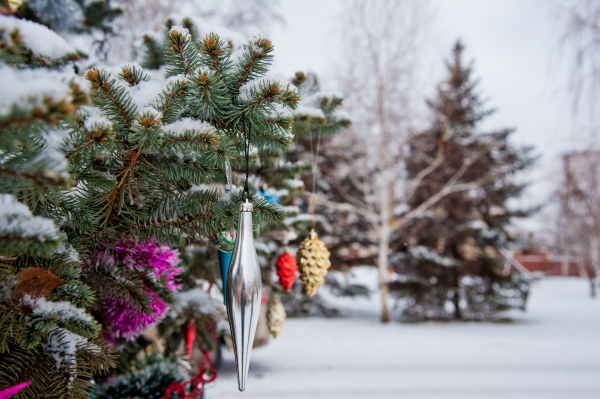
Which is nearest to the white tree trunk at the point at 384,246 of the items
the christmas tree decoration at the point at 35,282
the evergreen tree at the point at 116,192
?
the evergreen tree at the point at 116,192

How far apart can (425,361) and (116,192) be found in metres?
5.95

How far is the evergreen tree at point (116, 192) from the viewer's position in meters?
0.78

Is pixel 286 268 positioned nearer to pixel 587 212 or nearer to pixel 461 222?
pixel 461 222

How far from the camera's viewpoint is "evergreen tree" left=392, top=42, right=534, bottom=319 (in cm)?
999

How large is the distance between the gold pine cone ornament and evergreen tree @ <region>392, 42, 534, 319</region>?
8594mm

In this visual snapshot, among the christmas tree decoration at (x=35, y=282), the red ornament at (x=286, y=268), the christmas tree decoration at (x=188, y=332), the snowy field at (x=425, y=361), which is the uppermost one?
the christmas tree decoration at (x=35, y=282)

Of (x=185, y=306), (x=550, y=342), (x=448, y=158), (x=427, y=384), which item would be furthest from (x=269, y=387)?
(x=448, y=158)

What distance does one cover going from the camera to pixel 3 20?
0.71 meters

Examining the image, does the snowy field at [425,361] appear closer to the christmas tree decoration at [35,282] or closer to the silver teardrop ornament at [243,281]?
the silver teardrop ornament at [243,281]

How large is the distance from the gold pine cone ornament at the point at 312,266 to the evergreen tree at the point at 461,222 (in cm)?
859

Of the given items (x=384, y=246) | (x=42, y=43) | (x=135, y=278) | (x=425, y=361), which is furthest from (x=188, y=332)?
(x=384, y=246)

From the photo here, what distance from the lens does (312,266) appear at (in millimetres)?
1691

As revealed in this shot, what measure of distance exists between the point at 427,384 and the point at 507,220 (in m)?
6.78

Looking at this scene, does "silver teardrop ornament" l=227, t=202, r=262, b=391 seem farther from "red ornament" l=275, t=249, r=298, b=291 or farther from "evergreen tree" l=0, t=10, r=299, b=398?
"red ornament" l=275, t=249, r=298, b=291
